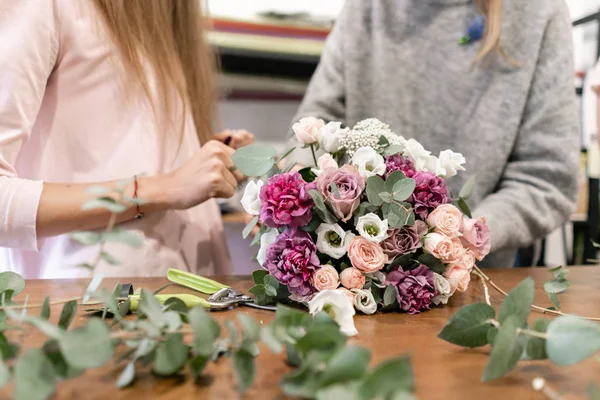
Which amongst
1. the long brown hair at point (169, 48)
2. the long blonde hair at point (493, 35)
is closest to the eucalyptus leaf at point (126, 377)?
the long brown hair at point (169, 48)

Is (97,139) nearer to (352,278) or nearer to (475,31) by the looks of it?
(352,278)

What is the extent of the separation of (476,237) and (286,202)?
0.83 ft

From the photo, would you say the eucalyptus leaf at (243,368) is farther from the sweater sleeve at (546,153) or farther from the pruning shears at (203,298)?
the sweater sleeve at (546,153)

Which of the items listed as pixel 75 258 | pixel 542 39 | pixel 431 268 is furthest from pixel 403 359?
pixel 542 39

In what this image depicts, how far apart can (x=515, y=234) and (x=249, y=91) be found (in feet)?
4.14

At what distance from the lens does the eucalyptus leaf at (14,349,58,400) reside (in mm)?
356

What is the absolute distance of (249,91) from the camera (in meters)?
2.00

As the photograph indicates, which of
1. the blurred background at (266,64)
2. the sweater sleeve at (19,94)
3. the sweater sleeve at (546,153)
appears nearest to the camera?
the sweater sleeve at (19,94)

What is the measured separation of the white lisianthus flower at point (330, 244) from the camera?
2.02 ft

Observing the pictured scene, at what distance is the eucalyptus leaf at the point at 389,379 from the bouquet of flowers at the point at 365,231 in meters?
0.26

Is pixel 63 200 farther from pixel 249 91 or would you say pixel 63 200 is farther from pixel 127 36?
pixel 249 91

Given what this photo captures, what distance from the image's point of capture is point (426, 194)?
2.10 ft

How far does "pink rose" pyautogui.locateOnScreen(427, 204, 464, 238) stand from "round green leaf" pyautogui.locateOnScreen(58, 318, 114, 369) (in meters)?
0.39

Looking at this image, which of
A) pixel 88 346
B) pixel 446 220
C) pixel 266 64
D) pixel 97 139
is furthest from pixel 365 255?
pixel 266 64
